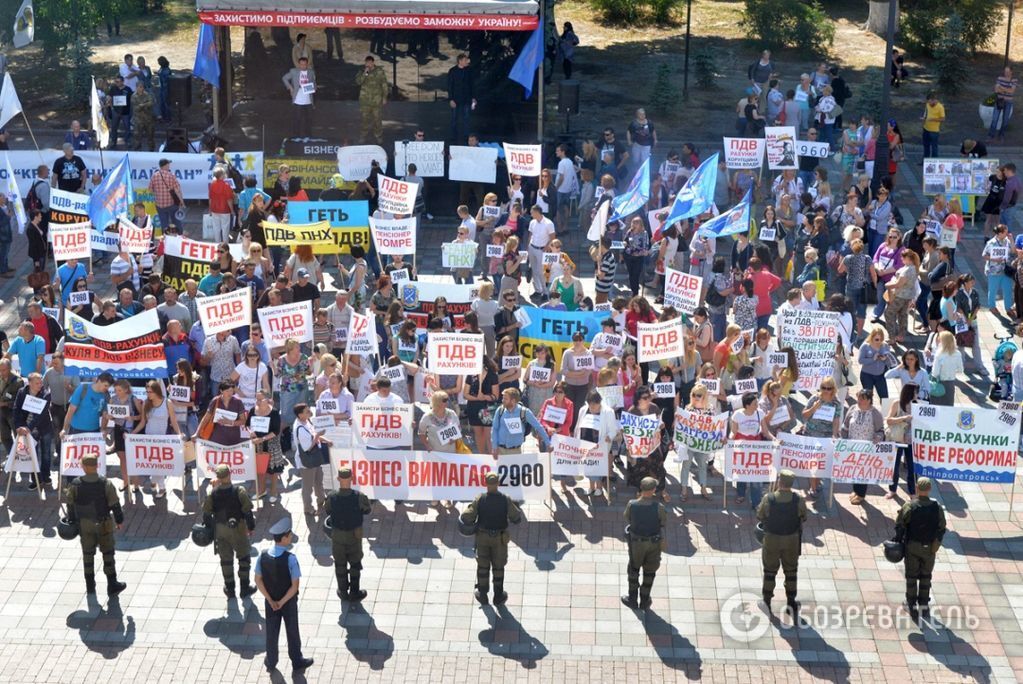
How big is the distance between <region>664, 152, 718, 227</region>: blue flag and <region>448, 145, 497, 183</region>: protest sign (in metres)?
5.11

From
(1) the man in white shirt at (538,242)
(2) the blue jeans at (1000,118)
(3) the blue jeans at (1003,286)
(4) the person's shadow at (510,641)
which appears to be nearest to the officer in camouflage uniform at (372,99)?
(1) the man in white shirt at (538,242)

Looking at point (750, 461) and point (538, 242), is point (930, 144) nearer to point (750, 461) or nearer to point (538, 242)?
point (538, 242)

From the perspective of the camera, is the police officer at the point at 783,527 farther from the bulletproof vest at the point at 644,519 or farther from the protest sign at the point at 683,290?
the protest sign at the point at 683,290

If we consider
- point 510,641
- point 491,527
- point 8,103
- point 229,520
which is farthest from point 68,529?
point 8,103

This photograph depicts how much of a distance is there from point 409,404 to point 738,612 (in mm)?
4325

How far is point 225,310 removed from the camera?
18.4m

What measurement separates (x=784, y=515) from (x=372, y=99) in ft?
54.0

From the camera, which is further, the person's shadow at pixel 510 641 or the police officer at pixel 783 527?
the police officer at pixel 783 527

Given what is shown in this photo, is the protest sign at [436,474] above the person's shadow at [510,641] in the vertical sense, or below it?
above

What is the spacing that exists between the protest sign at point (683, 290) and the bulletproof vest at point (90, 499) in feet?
26.0

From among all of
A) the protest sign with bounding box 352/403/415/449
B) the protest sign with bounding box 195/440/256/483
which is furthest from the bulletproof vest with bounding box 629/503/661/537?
the protest sign with bounding box 195/440/256/483

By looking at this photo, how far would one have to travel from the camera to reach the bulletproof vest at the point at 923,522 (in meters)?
14.0

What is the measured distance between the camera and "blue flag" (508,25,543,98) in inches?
1053

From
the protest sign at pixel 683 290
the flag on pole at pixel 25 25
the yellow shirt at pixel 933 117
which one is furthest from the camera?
the yellow shirt at pixel 933 117
